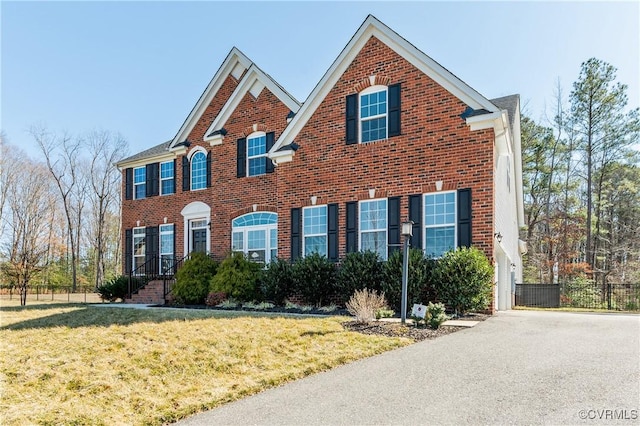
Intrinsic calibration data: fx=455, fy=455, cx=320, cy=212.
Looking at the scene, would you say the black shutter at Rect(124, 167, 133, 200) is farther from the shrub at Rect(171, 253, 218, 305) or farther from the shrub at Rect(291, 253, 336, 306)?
the shrub at Rect(291, 253, 336, 306)

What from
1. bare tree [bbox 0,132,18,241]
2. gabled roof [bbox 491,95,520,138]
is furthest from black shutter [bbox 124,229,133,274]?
bare tree [bbox 0,132,18,241]

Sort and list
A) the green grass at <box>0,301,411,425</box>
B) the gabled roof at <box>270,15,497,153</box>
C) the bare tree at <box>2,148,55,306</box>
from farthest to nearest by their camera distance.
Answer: the bare tree at <box>2,148,55,306</box> < the gabled roof at <box>270,15,497,153</box> < the green grass at <box>0,301,411,425</box>

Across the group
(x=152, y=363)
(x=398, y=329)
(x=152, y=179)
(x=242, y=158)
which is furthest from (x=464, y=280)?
(x=152, y=179)

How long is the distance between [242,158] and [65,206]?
26373 millimetres

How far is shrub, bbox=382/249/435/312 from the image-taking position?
11.5 m

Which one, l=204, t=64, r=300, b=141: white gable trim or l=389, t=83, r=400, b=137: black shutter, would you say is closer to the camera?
l=389, t=83, r=400, b=137: black shutter

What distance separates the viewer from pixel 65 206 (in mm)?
37219

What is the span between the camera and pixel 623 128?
92.6 ft

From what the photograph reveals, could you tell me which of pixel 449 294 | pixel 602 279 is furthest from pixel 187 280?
Result: pixel 602 279

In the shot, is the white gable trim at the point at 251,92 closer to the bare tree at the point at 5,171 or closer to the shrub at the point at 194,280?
the shrub at the point at 194,280

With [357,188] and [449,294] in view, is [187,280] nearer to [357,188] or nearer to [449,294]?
[357,188]

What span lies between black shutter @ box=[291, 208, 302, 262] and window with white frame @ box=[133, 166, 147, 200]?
10050 mm

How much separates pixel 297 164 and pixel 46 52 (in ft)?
29.9

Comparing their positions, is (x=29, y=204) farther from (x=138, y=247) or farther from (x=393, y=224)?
(x=393, y=224)
